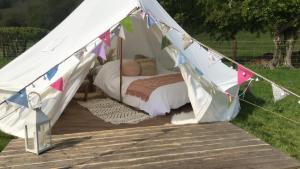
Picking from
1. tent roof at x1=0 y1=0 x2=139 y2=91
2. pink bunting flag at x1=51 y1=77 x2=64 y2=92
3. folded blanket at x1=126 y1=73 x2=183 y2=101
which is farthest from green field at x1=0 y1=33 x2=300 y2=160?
folded blanket at x1=126 y1=73 x2=183 y2=101

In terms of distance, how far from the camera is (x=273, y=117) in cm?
536

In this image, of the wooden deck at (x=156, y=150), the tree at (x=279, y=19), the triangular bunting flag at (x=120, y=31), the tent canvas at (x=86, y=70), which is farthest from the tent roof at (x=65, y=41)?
the tree at (x=279, y=19)

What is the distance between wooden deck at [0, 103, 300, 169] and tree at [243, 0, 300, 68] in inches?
227

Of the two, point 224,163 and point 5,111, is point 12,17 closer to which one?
A: point 5,111

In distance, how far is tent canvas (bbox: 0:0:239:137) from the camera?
436 centimetres

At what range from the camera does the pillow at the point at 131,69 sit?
6230 mm

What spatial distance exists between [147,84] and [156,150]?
186cm

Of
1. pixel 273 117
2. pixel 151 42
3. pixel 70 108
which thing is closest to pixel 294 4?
pixel 151 42

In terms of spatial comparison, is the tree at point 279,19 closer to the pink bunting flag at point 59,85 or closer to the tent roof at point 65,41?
the tent roof at point 65,41

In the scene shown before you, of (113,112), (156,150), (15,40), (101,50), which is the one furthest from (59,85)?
(15,40)

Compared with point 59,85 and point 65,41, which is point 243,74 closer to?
point 59,85

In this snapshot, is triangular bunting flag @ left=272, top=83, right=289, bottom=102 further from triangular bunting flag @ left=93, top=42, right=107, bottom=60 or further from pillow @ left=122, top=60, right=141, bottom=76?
pillow @ left=122, top=60, right=141, bottom=76

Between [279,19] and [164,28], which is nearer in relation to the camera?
[164,28]

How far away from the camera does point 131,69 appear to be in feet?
20.5
